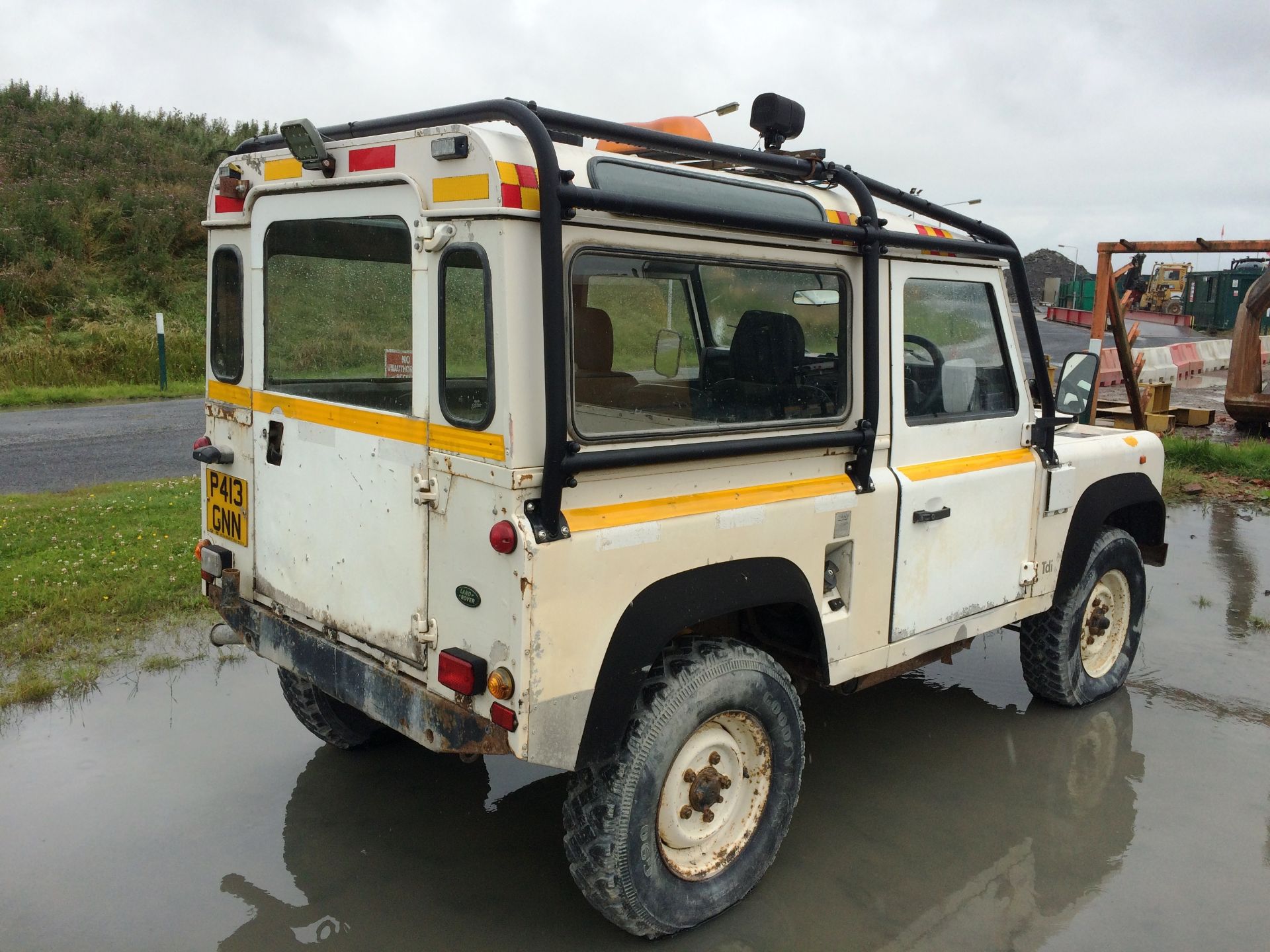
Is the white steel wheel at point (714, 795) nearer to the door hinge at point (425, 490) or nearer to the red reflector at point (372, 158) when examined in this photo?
the door hinge at point (425, 490)

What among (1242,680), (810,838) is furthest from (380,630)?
(1242,680)

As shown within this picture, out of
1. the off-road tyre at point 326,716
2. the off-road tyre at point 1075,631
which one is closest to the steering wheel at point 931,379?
the off-road tyre at point 1075,631

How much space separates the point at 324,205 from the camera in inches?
125

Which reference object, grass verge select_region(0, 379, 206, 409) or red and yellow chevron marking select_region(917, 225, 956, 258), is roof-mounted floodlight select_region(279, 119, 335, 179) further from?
grass verge select_region(0, 379, 206, 409)

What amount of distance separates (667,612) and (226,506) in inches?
70.7

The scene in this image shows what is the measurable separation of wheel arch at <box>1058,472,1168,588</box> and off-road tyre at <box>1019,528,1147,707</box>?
0.32 feet

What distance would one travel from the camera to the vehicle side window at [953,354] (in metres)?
3.78

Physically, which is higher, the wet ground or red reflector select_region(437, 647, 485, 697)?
red reflector select_region(437, 647, 485, 697)

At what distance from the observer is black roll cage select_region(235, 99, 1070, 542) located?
2.58 metres

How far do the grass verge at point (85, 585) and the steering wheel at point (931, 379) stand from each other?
3.74 m

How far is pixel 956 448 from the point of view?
3.93m

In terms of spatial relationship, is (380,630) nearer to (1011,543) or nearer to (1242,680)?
(1011,543)

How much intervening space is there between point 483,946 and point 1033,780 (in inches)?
95.2

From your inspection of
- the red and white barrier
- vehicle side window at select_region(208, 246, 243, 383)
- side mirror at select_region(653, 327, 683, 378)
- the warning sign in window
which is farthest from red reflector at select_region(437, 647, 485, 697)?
the red and white barrier
